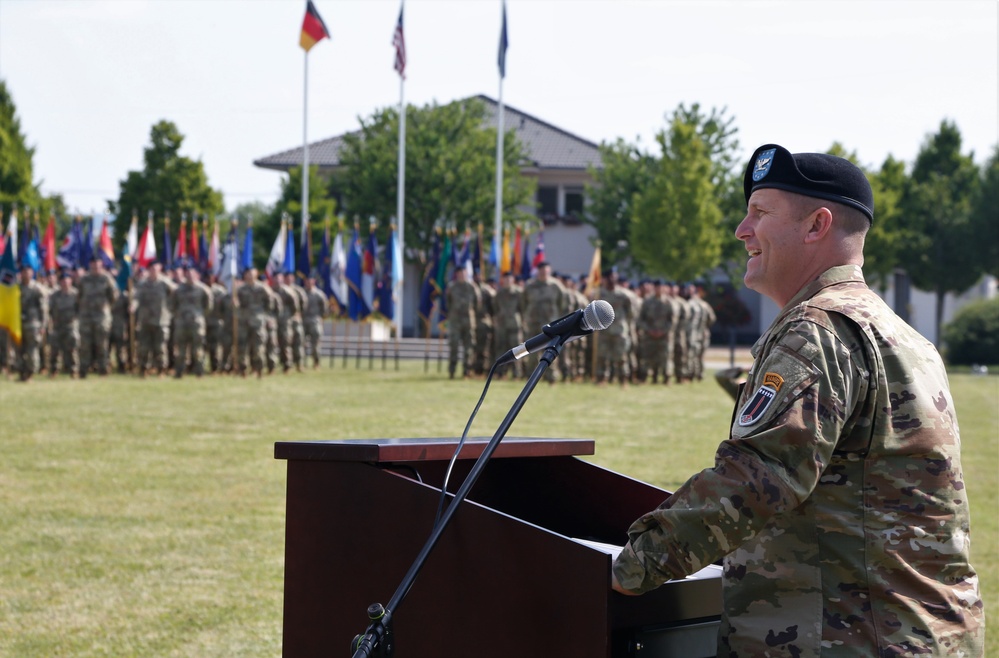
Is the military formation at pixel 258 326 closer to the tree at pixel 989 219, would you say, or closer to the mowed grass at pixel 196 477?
the mowed grass at pixel 196 477

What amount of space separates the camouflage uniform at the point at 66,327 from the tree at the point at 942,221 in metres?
31.7

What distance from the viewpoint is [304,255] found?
27734 mm

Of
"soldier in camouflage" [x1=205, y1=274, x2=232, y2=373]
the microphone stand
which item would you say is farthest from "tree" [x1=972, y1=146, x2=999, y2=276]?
the microphone stand

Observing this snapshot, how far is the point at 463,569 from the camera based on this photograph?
7.70 feet

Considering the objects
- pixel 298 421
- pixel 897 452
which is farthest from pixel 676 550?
pixel 298 421

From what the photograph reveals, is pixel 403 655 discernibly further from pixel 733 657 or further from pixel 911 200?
pixel 911 200

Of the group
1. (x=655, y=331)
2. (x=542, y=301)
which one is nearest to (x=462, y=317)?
(x=542, y=301)

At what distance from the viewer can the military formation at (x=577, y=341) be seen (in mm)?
21938

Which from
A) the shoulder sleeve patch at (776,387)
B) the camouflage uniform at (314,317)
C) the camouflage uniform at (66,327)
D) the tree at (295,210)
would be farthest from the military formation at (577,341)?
the tree at (295,210)

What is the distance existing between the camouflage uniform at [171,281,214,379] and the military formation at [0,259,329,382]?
2 centimetres

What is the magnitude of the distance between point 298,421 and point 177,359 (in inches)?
356

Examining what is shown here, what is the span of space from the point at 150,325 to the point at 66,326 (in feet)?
4.92

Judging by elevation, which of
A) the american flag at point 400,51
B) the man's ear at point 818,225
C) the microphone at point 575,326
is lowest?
the microphone at point 575,326

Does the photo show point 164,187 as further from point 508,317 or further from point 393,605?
point 393,605
